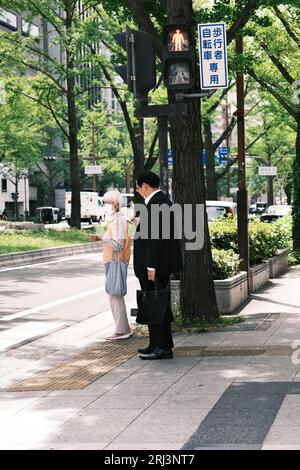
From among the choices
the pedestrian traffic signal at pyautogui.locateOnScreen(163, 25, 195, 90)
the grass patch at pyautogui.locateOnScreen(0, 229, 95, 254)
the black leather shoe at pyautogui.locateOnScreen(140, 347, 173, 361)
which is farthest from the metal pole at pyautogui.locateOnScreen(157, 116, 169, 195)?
the grass patch at pyautogui.locateOnScreen(0, 229, 95, 254)

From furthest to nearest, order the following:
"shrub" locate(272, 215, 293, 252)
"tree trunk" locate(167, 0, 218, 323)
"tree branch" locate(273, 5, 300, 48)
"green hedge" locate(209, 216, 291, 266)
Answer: "tree branch" locate(273, 5, 300, 48) < "shrub" locate(272, 215, 293, 252) < "green hedge" locate(209, 216, 291, 266) < "tree trunk" locate(167, 0, 218, 323)

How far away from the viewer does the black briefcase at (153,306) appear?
28.4 ft

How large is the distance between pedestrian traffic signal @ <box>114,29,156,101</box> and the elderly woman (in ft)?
4.47

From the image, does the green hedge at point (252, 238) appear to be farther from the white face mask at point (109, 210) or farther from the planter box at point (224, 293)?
the white face mask at point (109, 210)

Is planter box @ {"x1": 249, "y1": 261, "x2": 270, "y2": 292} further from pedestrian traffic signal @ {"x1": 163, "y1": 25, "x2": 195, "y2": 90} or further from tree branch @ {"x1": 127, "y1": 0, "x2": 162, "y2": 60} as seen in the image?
pedestrian traffic signal @ {"x1": 163, "y1": 25, "x2": 195, "y2": 90}

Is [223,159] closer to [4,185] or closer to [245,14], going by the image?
[4,185]

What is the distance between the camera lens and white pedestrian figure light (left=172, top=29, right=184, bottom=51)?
32.0ft

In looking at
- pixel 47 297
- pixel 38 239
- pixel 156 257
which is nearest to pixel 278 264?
pixel 47 297

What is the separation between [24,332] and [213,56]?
4.52 m

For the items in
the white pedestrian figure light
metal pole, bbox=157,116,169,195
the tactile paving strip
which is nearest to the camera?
the tactile paving strip

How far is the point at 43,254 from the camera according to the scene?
2842 cm

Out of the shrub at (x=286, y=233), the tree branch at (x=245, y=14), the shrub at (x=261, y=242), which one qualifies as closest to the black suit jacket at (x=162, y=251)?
the tree branch at (x=245, y=14)
